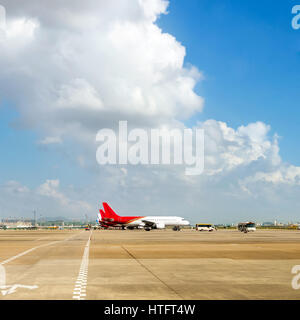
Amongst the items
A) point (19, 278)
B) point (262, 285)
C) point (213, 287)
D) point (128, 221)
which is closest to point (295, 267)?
point (262, 285)

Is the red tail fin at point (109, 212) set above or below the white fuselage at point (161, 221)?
above

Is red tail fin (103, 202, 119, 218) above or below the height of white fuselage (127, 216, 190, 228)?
above

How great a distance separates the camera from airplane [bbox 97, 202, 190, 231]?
136 meters

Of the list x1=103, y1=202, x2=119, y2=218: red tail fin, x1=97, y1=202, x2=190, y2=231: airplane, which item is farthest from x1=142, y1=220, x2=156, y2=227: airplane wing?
x1=103, y1=202, x2=119, y2=218: red tail fin

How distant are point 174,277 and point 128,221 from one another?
412 feet

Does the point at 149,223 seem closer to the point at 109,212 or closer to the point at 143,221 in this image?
the point at 143,221

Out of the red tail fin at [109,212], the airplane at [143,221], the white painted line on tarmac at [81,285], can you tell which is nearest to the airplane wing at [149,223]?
the airplane at [143,221]

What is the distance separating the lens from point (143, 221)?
137375 millimetres

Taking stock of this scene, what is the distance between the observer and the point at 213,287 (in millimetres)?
17734

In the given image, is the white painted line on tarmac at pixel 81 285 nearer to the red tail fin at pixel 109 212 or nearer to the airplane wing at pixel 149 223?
the airplane wing at pixel 149 223

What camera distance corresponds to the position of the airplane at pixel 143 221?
136m

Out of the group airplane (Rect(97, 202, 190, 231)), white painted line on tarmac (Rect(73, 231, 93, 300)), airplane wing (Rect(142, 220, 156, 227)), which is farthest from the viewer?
airplane (Rect(97, 202, 190, 231))

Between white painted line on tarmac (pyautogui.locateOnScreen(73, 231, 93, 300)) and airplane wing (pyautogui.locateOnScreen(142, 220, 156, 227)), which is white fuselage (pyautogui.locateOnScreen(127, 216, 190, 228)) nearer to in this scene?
airplane wing (pyautogui.locateOnScreen(142, 220, 156, 227))
